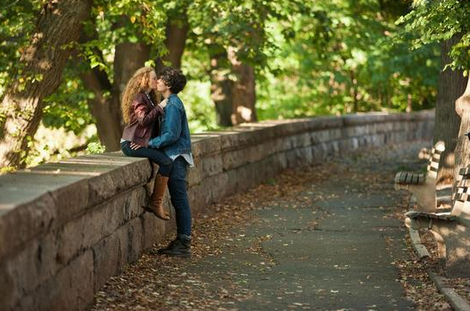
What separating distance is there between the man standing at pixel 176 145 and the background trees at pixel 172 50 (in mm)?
3264

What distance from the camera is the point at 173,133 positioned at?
380 inches

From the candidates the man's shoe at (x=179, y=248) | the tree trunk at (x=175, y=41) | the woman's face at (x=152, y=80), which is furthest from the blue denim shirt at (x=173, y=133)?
the tree trunk at (x=175, y=41)

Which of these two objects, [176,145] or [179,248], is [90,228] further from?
[176,145]

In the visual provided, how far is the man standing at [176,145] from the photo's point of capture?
9.68 m

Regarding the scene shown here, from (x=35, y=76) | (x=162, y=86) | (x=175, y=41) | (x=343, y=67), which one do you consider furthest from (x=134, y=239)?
(x=343, y=67)

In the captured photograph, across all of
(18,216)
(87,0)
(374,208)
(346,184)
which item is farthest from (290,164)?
(18,216)

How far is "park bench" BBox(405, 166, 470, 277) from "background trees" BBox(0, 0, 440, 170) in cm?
394

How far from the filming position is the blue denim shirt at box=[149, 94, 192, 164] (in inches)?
380

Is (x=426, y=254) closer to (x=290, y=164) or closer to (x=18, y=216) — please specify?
(x=18, y=216)

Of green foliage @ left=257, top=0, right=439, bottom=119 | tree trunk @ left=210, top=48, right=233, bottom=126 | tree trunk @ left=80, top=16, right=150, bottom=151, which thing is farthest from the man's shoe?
tree trunk @ left=210, top=48, right=233, bottom=126

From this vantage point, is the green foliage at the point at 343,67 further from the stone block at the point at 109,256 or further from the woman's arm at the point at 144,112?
the stone block at the point at 109,256

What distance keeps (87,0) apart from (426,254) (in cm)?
551

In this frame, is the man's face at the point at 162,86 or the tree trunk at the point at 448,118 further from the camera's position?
the tree trunk at the point at 448,118

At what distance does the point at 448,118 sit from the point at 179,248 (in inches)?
257
